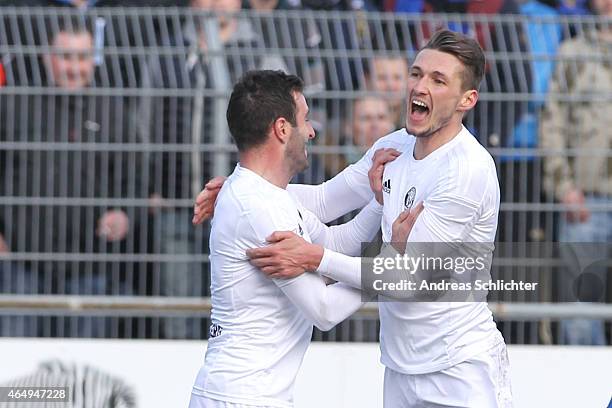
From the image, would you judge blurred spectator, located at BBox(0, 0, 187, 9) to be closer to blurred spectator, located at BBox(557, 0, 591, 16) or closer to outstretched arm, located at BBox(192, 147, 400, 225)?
blurred spectator, located at BBox(557, 0, 591, 16)

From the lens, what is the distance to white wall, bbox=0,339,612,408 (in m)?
7.41

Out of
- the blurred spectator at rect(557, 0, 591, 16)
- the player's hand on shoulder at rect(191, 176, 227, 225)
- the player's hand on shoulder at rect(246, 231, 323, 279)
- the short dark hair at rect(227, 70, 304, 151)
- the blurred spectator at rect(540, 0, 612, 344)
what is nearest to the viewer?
the player's hand on shoulder at rect(246, 231, 323, 279)

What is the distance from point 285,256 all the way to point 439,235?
583mm

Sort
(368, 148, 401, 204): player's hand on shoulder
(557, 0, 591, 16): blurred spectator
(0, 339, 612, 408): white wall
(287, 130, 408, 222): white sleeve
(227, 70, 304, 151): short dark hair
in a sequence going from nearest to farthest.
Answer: (227, 70, 304, 151): short dark hair → (368, 148, 401, 204): player's hand on shoulder → (287, 130, 408, 222): white sleeve → (0, 339, 612, 408): white wall → (557, 0, 591, 16): blurred spectator

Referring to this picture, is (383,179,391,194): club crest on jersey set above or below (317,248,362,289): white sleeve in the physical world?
above

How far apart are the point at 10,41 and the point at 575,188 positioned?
11.6ft

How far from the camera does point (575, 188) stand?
8.23 metres

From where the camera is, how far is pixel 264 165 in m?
5.24

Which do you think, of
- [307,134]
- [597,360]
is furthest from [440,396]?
[597,360]

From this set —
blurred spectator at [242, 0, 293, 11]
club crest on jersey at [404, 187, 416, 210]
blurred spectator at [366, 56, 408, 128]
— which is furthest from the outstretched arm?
blurred spectator at [242, 0, 293, 11]

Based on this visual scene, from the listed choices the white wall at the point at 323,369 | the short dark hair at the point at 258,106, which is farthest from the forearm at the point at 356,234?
the white wall at the point at 323,369

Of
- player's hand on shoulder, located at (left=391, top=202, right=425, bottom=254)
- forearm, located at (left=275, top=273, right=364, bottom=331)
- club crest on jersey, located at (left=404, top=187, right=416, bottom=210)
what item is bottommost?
forearm, located at (left=275, top=273, right=364, bottom=331)

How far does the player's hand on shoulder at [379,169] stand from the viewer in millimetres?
5555

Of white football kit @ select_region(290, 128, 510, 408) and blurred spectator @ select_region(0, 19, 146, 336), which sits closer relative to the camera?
white football kit @ select_region(290, 128, 510, 408)
